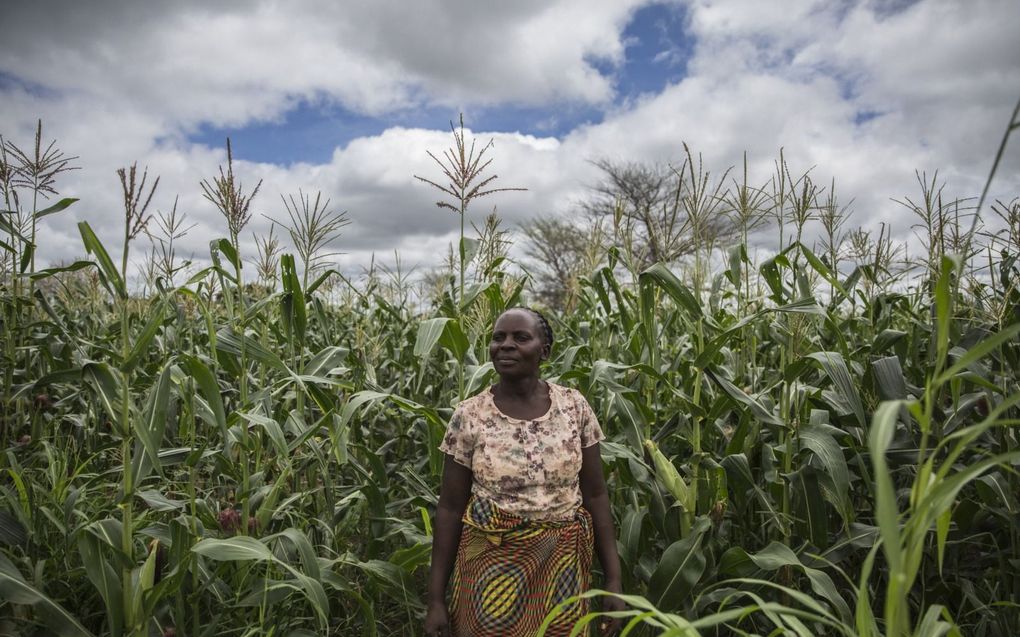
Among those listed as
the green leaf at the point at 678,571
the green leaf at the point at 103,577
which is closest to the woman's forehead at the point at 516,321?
the green leaf at the point at 678,571

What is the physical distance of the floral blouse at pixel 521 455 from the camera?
229 centimetres

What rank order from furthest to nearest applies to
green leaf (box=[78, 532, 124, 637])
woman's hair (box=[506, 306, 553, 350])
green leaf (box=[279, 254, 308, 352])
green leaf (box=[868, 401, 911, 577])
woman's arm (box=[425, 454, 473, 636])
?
green leaf (box=[279, 254, 308, 352]) < woman's hair (box=[506, 306, 553, 350]) < woman's arm (box=[425, 454, 473, 636]) < green leaf (box=[78, 532, 124, 637]) < green leaf (box=[868, 401, 911, 577])

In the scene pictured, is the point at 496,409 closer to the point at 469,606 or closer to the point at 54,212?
the point at 469,606

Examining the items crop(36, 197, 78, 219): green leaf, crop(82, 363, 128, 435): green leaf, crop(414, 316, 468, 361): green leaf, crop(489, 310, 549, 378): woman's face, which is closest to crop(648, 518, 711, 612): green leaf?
crop(489, 310, 549, 378): woman's face

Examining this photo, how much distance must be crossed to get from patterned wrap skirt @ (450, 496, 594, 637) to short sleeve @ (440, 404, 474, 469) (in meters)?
0.16

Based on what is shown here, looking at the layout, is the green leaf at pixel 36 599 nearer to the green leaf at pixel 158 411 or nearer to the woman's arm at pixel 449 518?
the green leaf at pixel 158 411

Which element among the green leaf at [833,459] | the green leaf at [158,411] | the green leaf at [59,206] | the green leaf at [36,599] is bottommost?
the green leaf at [36,599]

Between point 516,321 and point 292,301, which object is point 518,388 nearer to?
point 516,321

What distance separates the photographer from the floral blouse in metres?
2.29

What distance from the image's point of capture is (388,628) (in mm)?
3107

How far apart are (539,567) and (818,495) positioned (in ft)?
4.08

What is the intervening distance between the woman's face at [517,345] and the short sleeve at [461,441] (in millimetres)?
230

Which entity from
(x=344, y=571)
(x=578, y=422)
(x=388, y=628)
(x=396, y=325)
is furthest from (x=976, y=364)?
(x=396, y=325)

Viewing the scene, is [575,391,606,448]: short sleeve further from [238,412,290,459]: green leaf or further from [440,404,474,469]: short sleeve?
[238,412,290,459]: green leaf
